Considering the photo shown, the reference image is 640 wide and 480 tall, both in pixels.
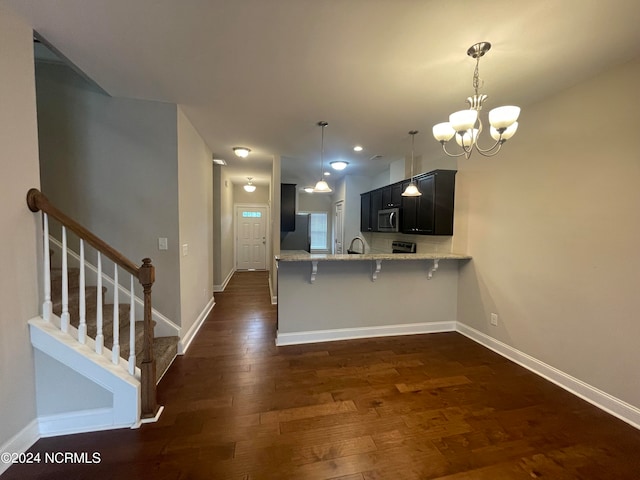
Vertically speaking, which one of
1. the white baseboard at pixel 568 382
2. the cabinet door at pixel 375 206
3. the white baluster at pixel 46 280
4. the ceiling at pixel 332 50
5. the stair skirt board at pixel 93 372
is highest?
the ceiling at pixel 332 50

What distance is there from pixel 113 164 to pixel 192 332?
2101 mm

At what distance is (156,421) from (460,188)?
13.0 feet

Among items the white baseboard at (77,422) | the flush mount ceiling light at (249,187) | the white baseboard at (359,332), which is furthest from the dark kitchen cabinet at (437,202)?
the flush mount ceiling light at (249,187)

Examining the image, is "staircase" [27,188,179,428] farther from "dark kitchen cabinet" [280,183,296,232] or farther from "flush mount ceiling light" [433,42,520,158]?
"dark kitchen cabinet" [280,183,296,232]

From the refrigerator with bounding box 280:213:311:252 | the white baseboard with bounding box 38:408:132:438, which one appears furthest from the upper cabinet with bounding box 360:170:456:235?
the white baseboard with bounding box 38:408:132:438

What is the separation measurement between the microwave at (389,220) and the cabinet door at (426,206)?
1.65 ft

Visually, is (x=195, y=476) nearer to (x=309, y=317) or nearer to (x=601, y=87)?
(x=309, y=317)

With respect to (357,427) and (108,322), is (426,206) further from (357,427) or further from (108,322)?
(108,322)

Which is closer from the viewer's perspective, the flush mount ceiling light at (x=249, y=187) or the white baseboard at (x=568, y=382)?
the white baseboard at (x=568, y=382)

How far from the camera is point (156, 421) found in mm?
1865

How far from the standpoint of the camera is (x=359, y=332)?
131 inches

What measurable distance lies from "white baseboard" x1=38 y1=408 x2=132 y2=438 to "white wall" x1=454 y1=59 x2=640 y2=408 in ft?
11.9

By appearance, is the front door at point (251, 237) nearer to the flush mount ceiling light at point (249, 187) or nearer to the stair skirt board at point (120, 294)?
the flush mount ceiling light at point (249, 187)

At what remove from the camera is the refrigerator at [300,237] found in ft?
21.6
